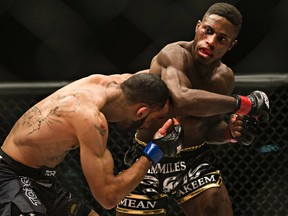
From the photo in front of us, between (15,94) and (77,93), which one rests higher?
(77,93)

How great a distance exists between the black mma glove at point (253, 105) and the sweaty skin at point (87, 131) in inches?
12.5

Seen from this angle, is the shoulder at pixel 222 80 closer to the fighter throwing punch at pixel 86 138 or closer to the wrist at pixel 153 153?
the fighter throwing punch at pixel 86 138

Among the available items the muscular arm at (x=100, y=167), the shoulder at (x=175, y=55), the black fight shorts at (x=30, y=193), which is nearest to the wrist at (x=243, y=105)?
the shoulder at (x=175, y=55)

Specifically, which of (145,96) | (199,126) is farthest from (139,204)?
(145,96)

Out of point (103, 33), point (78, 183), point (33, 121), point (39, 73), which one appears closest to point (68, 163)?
point (78, 183)

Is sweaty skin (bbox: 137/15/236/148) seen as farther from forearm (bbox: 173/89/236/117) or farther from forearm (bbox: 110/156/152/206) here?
forearm (bbox: 110/156/152/206)

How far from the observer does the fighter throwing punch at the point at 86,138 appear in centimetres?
200

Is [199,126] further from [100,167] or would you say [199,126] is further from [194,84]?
[100,167]

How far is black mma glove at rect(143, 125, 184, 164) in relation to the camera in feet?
6.74

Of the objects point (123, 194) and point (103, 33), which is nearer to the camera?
point (123, 194)

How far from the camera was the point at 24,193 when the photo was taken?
2080 mm

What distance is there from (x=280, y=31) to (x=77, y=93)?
113cm

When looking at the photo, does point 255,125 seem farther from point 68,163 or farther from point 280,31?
point 68,163

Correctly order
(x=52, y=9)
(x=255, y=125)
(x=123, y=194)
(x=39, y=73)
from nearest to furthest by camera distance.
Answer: (x=123, y=194) < (x=255, y=125) < (x=52, y=9) < (x=39, y=73)
